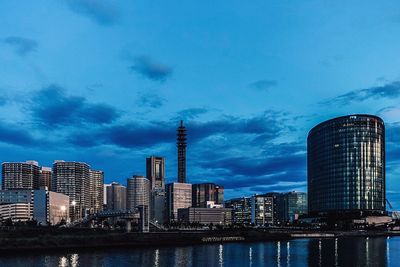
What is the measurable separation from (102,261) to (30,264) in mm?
14013

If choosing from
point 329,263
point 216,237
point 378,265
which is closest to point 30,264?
point 329,263

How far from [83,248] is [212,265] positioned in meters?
61.0

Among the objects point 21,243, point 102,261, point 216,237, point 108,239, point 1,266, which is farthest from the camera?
point 216,237

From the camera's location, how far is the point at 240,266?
3698 inches

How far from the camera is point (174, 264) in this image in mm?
95500

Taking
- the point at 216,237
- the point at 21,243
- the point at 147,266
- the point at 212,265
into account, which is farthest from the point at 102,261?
the point at 216,237

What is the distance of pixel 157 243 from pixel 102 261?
2586 inches

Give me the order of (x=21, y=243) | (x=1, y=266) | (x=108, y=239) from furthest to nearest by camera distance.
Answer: (x=108, y=239) → (x=21, y=243) → (x=1, y=266)

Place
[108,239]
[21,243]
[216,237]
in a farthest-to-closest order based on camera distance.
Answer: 1. [216,237]
2. [108,239]
3. [21,243]

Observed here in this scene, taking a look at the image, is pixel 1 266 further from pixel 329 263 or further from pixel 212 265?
pixel 329 263

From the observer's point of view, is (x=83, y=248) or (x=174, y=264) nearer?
(x=174, y=264)

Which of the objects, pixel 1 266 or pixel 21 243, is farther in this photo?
pixel 21 243

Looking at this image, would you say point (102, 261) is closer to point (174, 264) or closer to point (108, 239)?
point (174, 264)

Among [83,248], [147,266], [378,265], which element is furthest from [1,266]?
[378,265]
